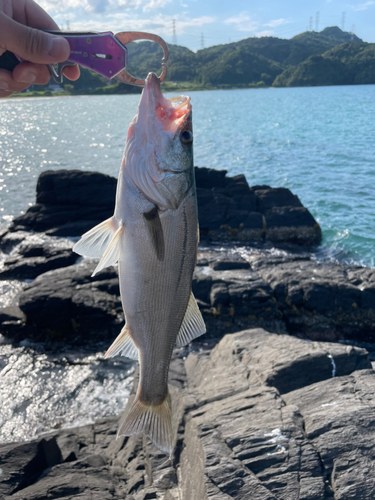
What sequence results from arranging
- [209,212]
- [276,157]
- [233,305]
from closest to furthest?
[233,305], [209,212], [276,157]

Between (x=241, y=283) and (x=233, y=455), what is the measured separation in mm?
7158

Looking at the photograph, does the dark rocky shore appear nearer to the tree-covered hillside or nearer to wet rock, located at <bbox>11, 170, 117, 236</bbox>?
wet rock, located at <bbox>11, 170, 117, 236</bbox>

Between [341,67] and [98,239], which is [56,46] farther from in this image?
[341,67]

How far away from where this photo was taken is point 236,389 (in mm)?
6582

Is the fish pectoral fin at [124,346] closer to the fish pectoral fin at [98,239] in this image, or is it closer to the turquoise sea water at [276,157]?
the fish pectoral fin at [98,239]

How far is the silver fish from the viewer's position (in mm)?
3305

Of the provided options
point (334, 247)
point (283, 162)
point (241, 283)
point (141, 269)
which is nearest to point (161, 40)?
point (141, 269)

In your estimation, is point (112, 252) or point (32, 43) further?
point (32, 43)

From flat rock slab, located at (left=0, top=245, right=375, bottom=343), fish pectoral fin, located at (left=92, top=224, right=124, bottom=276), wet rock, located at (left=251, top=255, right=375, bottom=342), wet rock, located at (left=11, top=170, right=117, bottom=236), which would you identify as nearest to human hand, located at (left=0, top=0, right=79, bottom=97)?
fish pectoral fin, located at (left=92, top=224, right=124, bottom=276)

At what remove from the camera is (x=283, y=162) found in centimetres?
3725

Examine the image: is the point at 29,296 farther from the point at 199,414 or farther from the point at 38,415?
the point at 199,414

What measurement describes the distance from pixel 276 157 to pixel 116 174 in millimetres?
15576

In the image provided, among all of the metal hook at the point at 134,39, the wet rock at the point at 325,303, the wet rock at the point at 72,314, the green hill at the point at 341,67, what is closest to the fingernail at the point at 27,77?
the metal hook at the point at 134,39

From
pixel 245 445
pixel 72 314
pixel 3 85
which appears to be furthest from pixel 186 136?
pixel 72 314
